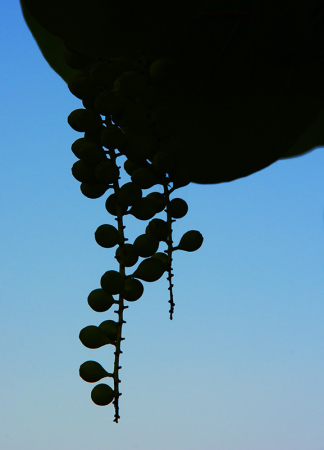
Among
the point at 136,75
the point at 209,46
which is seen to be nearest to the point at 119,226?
the point at 136,75

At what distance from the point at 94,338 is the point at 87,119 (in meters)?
0.20

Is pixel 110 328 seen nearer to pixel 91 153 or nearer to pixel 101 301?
pixel 101 301

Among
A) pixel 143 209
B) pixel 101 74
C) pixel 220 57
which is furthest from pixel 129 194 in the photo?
pixel 220 57

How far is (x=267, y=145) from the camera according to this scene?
2.19 feet

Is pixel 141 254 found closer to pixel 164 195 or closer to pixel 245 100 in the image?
pixel 164 195

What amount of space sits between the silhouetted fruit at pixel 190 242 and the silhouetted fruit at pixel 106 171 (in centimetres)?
9

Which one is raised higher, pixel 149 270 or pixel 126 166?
pixel 126 166

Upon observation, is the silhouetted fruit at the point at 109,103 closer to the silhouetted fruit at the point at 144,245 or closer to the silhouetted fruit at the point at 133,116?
the silhouetted fruit at the point at 133,116

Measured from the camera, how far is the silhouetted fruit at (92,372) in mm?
394

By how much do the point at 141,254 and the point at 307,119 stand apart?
0.36m

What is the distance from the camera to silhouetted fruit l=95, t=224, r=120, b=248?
0.42 metres

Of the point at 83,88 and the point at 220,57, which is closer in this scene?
the point at 83,88

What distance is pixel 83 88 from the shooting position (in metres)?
0.46

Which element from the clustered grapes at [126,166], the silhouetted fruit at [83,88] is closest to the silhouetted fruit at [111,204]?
the clustered grapes at [126,166]
